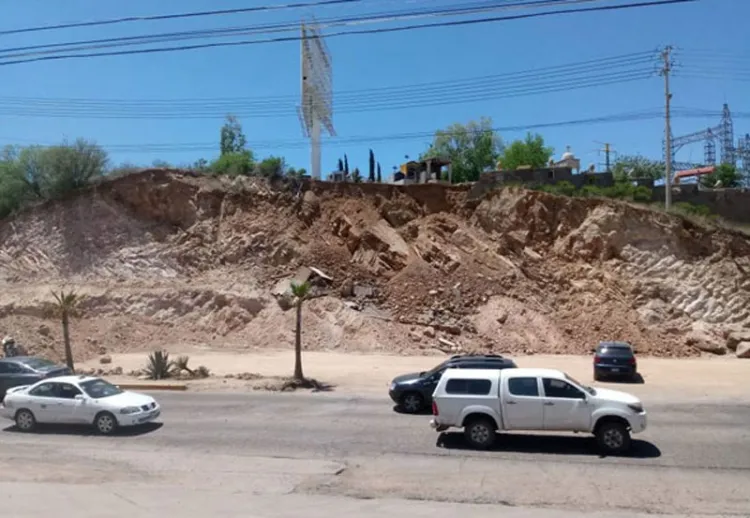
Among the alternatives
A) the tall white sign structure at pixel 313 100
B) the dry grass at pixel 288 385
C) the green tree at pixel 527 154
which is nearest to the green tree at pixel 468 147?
the green tree at pixel 527 154

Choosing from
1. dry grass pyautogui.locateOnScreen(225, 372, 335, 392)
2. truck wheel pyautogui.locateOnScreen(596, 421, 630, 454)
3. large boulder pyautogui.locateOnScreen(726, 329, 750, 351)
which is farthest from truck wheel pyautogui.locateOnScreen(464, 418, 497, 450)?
large boulder pyautogui.locateOnScreen(726, 329, 750, 351)

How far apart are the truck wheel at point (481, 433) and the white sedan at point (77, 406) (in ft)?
24.0

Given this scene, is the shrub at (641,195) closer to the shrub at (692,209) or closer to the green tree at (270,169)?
the shrub at (692,209)

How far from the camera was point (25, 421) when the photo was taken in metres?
16.5

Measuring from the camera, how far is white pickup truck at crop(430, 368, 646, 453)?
549 inches

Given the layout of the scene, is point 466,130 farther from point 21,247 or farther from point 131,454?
point 131,454

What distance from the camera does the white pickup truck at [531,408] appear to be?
13953 millimetres

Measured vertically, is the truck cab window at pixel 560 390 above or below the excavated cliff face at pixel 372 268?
below

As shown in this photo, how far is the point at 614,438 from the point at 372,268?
87.7 feet

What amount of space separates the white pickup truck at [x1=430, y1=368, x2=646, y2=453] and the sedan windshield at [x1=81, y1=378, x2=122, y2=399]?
7.58 meters

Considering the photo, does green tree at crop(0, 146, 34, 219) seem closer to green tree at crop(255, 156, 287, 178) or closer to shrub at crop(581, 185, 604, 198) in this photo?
green tree at crop(255, 156, 287, 178)

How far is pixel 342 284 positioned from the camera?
3903 cm

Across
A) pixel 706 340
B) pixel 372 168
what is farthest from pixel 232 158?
pixel 706 340

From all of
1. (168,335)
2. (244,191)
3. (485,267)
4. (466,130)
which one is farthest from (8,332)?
(466,130)
